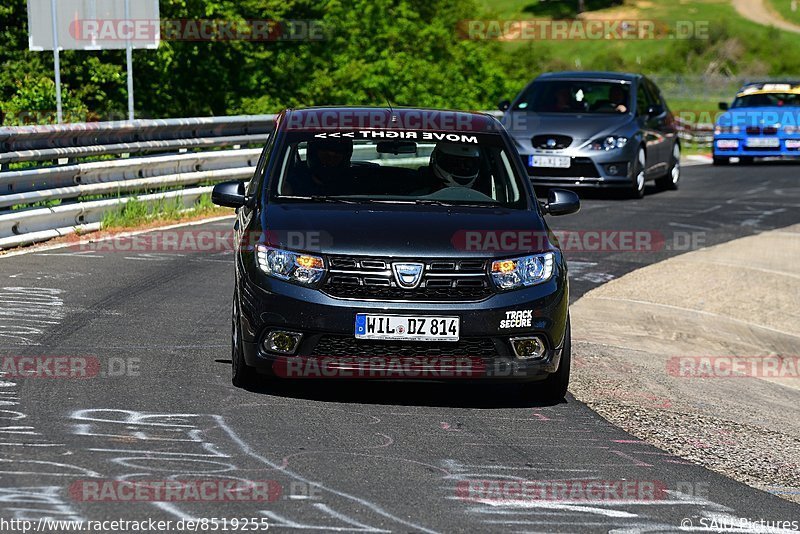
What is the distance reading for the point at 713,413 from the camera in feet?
27.4

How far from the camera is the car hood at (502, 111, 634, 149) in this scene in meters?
19.5

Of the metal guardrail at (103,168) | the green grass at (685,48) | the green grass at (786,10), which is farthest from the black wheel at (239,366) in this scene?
the green grass at (786,10)

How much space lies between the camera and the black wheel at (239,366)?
24.9 feet

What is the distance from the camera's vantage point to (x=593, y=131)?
19547mm

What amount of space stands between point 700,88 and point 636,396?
6604cm

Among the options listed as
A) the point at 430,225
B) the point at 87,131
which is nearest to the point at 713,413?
the point at 430,225

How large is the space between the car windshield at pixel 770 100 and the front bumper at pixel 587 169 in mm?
10223

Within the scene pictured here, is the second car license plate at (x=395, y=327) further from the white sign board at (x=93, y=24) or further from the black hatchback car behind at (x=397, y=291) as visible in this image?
the white sign board at (x=93, y=24)

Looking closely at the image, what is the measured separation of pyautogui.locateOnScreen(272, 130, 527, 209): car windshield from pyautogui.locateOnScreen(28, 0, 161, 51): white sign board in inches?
466

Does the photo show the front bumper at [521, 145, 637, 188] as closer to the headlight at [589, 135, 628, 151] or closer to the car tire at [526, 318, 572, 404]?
the headlight at [589, 135, 628, 151]

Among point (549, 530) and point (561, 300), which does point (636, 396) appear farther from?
point (549, 530)

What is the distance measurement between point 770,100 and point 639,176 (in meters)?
9.73

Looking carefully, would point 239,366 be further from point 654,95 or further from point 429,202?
point 654,95

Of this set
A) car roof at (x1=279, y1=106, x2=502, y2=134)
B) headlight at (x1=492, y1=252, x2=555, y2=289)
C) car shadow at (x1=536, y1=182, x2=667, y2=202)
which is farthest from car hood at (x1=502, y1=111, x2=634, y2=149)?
headlight at (x1=492, y1=252, x2=555, y2=289)
